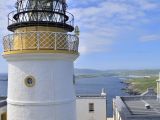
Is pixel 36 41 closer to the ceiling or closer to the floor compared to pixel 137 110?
closer to the ceiling

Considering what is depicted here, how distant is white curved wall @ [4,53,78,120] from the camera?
6.70 metres

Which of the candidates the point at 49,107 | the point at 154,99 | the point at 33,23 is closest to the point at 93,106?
the point at 154,99

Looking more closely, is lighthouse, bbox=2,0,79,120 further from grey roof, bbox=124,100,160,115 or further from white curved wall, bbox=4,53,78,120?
grey roof, bbox=124,100,160,115

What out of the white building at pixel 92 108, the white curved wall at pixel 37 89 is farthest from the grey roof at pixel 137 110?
the white building at pixel 92 108

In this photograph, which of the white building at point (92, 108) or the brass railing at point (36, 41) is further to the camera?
the white building at point (92, 108)

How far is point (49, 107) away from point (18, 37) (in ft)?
10.3

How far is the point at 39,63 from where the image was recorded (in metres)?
6.73

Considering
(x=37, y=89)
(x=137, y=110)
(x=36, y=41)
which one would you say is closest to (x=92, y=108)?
(x=137, y=110)

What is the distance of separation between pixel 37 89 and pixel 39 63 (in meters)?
1.04

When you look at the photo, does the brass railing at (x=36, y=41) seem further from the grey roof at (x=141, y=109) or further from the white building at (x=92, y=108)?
the white building at (x=92, y=108)

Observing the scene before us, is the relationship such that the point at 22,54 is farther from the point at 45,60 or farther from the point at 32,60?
the point at 45,60

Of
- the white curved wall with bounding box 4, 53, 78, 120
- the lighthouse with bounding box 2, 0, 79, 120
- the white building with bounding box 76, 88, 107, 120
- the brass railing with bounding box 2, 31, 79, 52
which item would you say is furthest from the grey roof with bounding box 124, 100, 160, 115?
the brass railing with bounding box 2, 31, 79, 52

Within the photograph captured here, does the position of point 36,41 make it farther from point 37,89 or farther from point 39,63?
point 37,89

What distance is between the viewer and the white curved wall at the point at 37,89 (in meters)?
6.70
